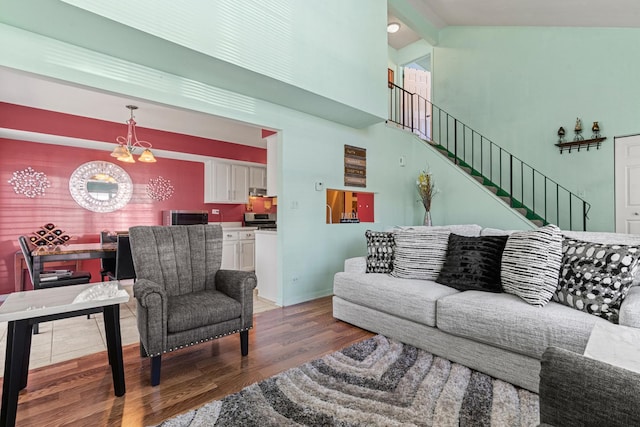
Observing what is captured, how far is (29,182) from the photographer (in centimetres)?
428

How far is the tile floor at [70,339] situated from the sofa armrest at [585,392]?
306cm

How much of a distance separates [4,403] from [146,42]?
7.99 feet

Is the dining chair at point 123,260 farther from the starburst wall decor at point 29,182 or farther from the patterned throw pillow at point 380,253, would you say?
the patterned throw pillow at point 380,253

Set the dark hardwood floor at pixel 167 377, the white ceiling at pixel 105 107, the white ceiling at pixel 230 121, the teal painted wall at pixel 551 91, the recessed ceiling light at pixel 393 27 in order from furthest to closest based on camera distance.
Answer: the recessed ceiling light at pixel 393 27, the teal painted wall at pixel 551 91, the white ceiling at pixel 230 121, the white ceiling at pixel 105 107, the dark hardwood floor at pixel 167 377

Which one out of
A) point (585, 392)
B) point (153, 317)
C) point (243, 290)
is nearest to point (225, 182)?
point (243, 290)

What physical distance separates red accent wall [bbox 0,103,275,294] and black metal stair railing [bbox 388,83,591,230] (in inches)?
162

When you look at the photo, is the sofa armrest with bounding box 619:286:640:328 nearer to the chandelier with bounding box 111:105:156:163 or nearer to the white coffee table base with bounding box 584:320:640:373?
the white coffee table base with bounding box 584:320:640:373

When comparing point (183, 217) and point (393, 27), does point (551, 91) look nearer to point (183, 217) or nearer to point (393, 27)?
point (393, 27)

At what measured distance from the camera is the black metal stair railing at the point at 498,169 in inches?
192

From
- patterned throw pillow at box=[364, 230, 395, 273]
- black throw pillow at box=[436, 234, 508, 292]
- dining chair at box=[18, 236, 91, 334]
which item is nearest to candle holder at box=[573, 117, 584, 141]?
black throw pillow at box=[436, 234, 508, 292]

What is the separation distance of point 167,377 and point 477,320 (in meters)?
2.17

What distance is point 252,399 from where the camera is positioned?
1802 mm

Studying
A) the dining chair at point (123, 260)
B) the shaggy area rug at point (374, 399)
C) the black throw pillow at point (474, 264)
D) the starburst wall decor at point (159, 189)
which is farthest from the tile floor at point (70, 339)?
the black throw pillow at point (474, 264)

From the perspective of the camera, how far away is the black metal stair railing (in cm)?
488
